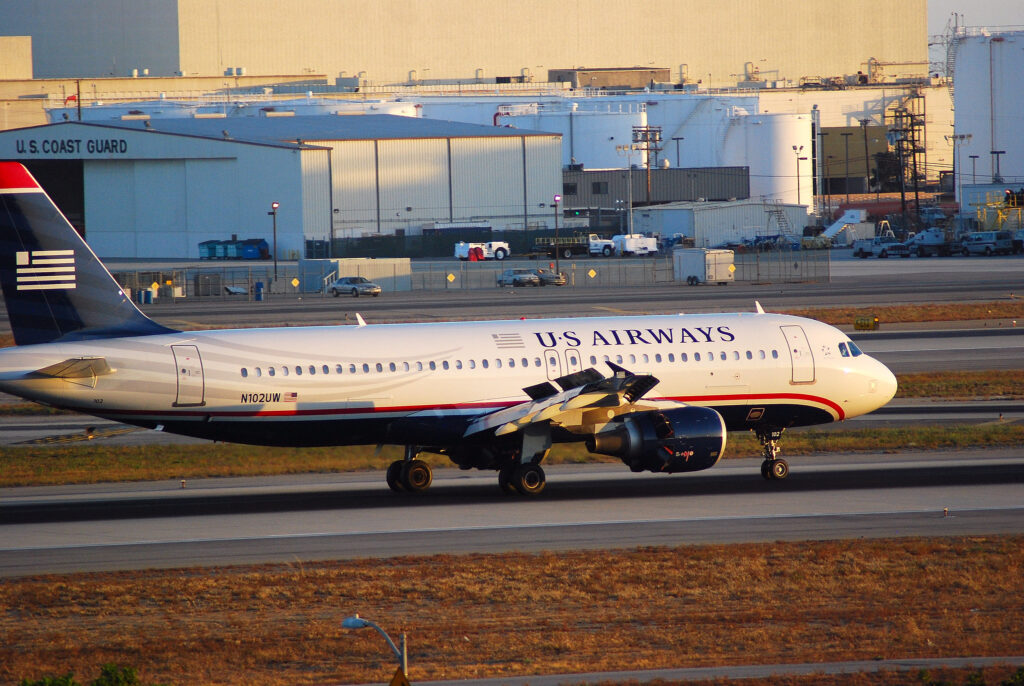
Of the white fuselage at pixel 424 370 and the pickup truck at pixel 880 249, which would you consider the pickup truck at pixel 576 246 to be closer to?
the pickup truck at pixel 880 249

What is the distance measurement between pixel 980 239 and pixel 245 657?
10547 cm

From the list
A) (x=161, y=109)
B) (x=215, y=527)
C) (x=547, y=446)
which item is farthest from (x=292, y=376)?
(x=161, y=109)

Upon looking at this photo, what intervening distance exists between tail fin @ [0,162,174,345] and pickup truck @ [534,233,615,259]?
9216 cm

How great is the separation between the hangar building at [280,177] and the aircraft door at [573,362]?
85.6m

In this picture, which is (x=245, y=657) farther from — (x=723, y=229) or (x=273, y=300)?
(x=723, y=229)

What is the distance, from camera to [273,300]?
88.8 meters

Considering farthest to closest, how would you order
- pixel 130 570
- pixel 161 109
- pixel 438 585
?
1. pixel 161 109
2. pixel 130 570
3. pixel 438 585

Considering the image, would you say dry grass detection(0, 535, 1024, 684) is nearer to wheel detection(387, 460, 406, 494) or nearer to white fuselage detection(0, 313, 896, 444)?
white fuselage detection(0, 313, 896, 444)

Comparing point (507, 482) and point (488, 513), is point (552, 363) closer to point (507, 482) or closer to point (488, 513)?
point (507, 482)

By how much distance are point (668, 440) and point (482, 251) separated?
90.3 m

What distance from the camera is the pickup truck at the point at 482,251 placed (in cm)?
11744

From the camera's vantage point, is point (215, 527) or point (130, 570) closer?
point (130, 570)

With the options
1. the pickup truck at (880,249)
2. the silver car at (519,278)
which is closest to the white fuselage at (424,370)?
the silver car at (519,278)

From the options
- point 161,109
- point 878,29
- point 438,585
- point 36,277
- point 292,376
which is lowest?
point 438,585
